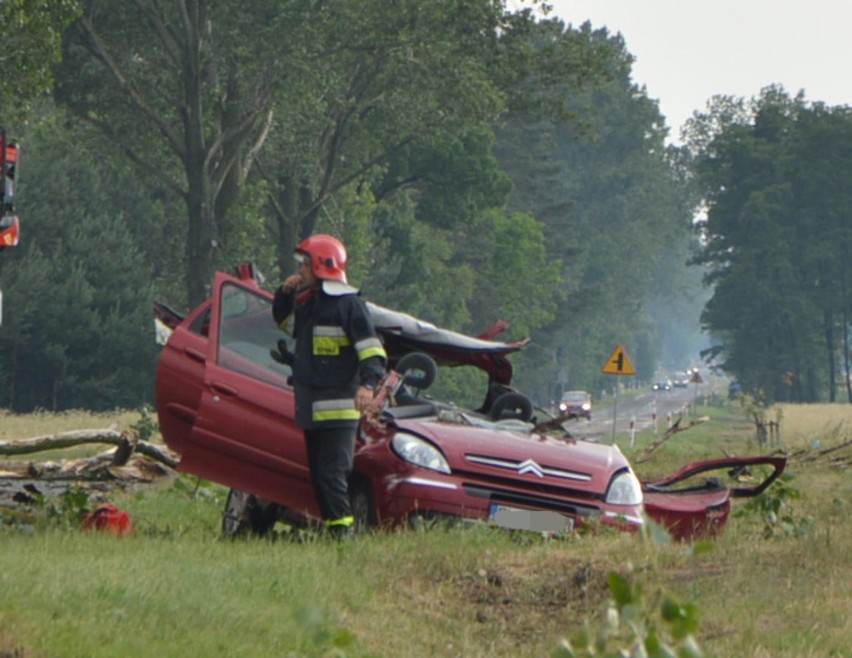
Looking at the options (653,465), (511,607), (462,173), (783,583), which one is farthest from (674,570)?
(462,173)

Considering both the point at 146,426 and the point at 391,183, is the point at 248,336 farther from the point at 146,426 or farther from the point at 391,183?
the point at 391,183

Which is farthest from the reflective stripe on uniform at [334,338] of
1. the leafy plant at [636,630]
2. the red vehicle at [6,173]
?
the red vehicle at [6,173]

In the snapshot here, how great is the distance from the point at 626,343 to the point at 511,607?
124 meters

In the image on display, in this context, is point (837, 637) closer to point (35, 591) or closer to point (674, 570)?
point (674, 570)

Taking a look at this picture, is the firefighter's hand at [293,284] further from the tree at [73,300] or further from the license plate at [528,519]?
the tree at [73,300]

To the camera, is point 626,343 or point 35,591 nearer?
point 35,591

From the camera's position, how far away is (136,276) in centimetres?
6134

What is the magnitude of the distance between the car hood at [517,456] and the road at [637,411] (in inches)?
1664

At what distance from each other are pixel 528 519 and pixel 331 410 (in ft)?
4.26

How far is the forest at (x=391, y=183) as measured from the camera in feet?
128

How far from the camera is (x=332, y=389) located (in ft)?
35.9

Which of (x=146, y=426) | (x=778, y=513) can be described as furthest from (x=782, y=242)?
(x=778, y=513)

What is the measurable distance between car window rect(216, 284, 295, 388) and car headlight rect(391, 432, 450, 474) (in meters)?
0.88

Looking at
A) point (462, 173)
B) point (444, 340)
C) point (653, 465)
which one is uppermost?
point (462, 173)
